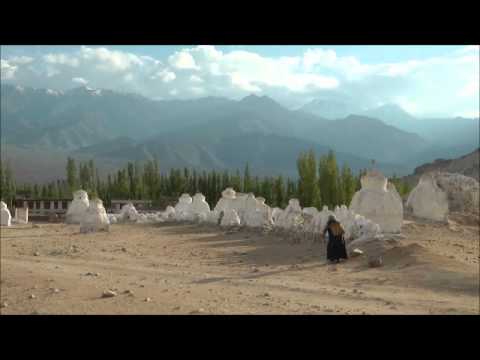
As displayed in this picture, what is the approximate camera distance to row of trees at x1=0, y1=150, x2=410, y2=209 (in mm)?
37750

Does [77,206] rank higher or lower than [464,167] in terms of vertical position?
lower

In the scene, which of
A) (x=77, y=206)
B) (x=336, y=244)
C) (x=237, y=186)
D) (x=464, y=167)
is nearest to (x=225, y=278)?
(x=336, y=244)

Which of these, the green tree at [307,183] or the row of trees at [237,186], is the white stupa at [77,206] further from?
the green tree at [307,183]

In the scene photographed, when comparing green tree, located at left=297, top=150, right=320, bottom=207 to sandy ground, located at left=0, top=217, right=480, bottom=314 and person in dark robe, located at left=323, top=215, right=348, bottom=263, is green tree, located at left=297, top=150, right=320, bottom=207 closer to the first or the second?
sandy ground, located at left=0, top=217, right=480, bottom=314

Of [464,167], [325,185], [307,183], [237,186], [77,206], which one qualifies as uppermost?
[464,167]

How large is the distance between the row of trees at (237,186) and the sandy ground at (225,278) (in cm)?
1958

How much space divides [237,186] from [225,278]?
40.8 metres

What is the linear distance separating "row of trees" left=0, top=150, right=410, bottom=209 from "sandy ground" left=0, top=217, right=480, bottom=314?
19.6 meters

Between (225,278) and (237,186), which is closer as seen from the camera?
(225,278)

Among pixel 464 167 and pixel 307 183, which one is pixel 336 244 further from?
pixel 464 167

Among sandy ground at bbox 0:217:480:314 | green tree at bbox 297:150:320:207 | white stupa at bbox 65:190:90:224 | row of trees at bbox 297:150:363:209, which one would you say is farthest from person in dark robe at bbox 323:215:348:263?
green tree at bbox 297:150:320:207

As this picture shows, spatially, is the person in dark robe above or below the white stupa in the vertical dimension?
below

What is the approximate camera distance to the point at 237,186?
51250 mm

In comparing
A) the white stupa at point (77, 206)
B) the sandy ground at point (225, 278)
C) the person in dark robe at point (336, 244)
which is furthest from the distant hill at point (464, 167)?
the person in dark robe at point (336, 244)
